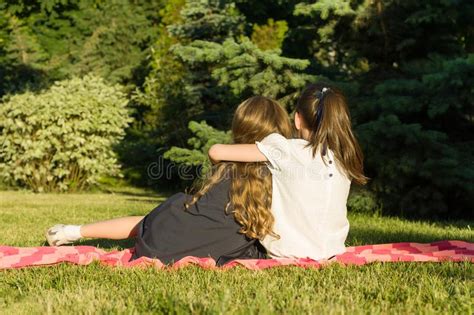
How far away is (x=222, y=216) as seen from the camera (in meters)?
4.59

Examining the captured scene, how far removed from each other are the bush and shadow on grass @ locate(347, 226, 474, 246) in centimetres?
646

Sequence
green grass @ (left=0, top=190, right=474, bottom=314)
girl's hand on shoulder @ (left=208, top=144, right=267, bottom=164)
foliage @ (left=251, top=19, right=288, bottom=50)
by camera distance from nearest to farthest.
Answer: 1. green grass @ (left=0, top=190, right=474, bottom=314)
2. girl's hand on shoulder @ (left=208, top=144, right=267, bottom=164)
3. foliage @ (left=251, top=19, right=288, bottom=50)

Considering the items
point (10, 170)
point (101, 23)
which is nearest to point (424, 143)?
point (10, 170)

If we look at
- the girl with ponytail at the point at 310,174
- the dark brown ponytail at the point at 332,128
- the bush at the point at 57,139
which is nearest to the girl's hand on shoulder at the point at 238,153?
the girl with ponytail at the point at 310,174

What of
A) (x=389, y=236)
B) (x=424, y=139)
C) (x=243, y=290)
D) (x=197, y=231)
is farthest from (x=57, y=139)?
(x=243, y=290)

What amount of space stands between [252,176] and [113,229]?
110 centimetres

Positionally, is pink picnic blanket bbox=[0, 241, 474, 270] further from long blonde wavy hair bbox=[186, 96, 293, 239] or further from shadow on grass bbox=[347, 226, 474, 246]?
shadow on grass bbox=[347, 226, 474, 246]

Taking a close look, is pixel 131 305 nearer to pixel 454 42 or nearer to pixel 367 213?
pixel 367 213

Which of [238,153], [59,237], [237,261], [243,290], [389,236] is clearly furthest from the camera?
[389,236]

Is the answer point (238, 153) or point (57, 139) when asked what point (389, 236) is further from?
point (57, 139)

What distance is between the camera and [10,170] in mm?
12039

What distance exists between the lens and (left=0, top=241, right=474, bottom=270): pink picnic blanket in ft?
14.2

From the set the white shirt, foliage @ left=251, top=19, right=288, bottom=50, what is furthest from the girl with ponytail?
foliage @ left=251, top=19, right=288, bottom=50

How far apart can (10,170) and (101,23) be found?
7.99 m
